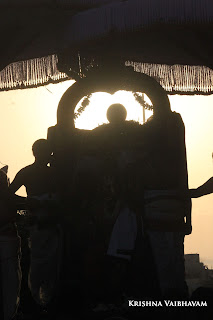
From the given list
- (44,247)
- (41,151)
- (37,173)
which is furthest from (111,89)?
(44,247)

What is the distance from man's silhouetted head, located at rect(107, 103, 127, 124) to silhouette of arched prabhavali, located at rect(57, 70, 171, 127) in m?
0.37

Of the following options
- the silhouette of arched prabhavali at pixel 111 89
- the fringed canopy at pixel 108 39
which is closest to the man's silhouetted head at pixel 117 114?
the silhouette of arched prabhavali at pixel 111 89

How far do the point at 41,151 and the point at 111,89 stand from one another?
913 millimetres

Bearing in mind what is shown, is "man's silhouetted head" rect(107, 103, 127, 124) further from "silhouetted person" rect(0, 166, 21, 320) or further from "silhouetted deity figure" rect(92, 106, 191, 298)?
"silhouetted person" rect(0, 166, 21, 320)

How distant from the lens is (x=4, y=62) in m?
8.11

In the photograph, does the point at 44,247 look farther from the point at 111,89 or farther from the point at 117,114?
the point at 111,89

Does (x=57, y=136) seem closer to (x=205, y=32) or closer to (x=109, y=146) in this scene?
(x=109, y=146)

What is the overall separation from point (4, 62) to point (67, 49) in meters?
0.94

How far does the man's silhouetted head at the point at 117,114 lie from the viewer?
7.27 m

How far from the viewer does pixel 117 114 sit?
7.27 meters

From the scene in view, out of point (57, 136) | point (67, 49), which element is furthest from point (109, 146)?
point (67, 49)

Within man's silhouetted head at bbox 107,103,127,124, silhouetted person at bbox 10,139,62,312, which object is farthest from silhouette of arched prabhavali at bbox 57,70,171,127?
silhouetted person at bbox 10,139,62,312

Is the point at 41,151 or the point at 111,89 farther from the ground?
the point at 111,89

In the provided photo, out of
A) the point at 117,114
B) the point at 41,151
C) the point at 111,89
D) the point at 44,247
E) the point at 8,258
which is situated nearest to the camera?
the point at 8,258
